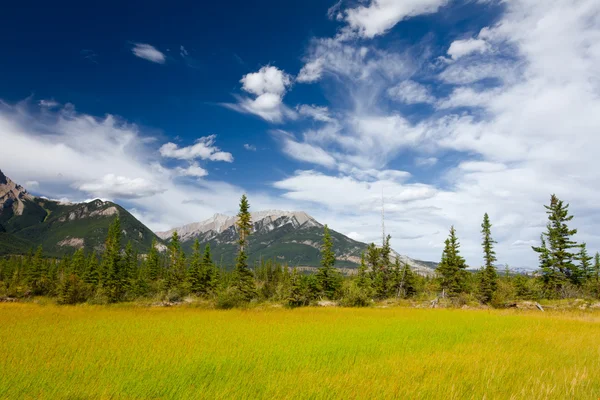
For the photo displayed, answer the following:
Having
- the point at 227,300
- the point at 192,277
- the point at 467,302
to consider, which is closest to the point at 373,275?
the point at 467,302

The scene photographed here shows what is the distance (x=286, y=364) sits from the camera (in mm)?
8125

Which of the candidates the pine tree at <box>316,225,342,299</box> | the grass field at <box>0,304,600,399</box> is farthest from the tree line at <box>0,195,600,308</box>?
the grass field at <box>0,304,600,399</box>

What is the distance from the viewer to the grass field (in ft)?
18.9

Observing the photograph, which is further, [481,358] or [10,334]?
[10,334]

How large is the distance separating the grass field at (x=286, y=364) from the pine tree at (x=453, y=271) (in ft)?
145

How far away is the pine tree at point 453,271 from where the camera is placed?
54688 millimetres

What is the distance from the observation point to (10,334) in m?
11.7

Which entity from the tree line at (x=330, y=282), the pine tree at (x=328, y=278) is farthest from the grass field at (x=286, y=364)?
the pine tree at (x=328, y=278)

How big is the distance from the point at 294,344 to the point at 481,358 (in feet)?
18.9

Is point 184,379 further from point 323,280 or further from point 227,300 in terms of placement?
point 323,280

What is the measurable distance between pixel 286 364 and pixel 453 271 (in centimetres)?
5465

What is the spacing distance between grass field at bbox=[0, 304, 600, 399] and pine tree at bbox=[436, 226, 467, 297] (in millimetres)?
44199

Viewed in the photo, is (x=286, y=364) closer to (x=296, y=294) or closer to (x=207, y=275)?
(x=296, y=294)

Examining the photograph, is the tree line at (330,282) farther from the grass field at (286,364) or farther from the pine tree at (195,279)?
the grass field at (286,364)
